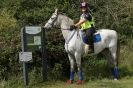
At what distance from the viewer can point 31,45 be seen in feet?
39.2

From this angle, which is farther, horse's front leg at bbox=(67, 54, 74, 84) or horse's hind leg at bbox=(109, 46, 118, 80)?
horse's hind leg at bbox=(109, 46, 118, 80)

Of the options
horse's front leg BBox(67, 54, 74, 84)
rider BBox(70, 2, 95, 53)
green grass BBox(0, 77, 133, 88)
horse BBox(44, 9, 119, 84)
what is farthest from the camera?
horse's front leg BBox(67, 54, 74, 84)

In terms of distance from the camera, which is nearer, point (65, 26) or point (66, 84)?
point (66, 84)

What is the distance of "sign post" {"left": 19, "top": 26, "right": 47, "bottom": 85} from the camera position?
11.7 m

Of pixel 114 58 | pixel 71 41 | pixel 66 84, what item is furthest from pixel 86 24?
pixel 66 84

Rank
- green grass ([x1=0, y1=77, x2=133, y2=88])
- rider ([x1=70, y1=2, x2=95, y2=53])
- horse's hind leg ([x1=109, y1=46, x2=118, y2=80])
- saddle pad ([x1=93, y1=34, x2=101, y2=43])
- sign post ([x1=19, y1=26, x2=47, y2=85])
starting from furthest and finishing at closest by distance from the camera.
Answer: horse's hind leg ([x1=109, y1=46, x2=118, y2=80])
saddle pad ([x1=93, y1=34, x2=101, y2=43])
rider ([x1=70, y1=2, x2=95, y2=53])
sign post ([x1=19, y1=26, x2=47, y2=85])
green grass ([x1=0, y1=77, x2=133, y2=88])

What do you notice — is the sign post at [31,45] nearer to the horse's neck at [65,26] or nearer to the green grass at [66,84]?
the green grass at [66,84]

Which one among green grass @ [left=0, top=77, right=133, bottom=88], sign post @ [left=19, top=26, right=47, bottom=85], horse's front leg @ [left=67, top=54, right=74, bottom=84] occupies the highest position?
sign post @ [left=19, top=26, right=47, bottom=85]

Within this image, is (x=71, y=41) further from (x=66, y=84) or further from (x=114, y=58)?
(x=114, y=58)

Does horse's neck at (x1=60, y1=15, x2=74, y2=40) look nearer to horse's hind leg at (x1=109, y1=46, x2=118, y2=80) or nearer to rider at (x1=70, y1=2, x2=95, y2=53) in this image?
rider at (x1=70, y1=2, x2=95, y2=53)

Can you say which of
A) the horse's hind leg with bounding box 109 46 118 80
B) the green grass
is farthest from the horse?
the horse's hind leg with bounding box 109 46 118 80

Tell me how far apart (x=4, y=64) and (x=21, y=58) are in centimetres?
112

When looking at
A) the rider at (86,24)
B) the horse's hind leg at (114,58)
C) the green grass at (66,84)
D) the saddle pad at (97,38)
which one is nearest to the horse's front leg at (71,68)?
the green grass at (66,84)

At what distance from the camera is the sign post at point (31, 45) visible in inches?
459
